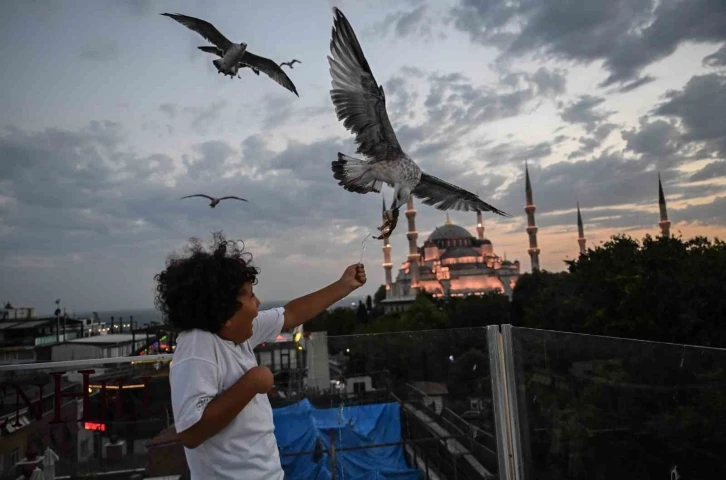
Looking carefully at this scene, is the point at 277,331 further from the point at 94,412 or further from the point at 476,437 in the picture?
the point at 476,437

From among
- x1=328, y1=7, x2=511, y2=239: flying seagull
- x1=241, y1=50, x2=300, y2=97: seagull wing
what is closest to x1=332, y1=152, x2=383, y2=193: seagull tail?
x1=328, y1=7, x2=511, y2=239: flying seagull

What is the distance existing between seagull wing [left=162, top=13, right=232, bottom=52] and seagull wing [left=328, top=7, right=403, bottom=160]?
2.15 meters

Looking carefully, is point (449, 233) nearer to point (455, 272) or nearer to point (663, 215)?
point (455, 272)

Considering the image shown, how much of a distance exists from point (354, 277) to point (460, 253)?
59.1 m

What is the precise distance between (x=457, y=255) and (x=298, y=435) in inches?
2268

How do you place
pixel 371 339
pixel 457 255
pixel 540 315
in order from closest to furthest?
pixel 371 339 → pixel 540 315 → pixel 457 255

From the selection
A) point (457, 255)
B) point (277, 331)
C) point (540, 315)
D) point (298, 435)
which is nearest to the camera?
point (277, 331)

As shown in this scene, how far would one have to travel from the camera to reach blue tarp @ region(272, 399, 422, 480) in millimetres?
3279

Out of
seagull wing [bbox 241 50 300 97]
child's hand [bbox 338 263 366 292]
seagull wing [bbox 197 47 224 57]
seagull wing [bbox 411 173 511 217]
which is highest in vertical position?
seagull wing [bbox 241 50 300 97]

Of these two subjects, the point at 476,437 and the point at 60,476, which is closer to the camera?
the point at 60,476

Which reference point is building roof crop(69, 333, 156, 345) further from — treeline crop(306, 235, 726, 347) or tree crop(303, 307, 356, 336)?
tree crop(303, 307, 356, 336)

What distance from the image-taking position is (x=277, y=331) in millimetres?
1743

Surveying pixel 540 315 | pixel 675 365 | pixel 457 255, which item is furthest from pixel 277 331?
pixel 457 255

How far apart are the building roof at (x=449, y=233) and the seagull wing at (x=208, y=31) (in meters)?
61.4
